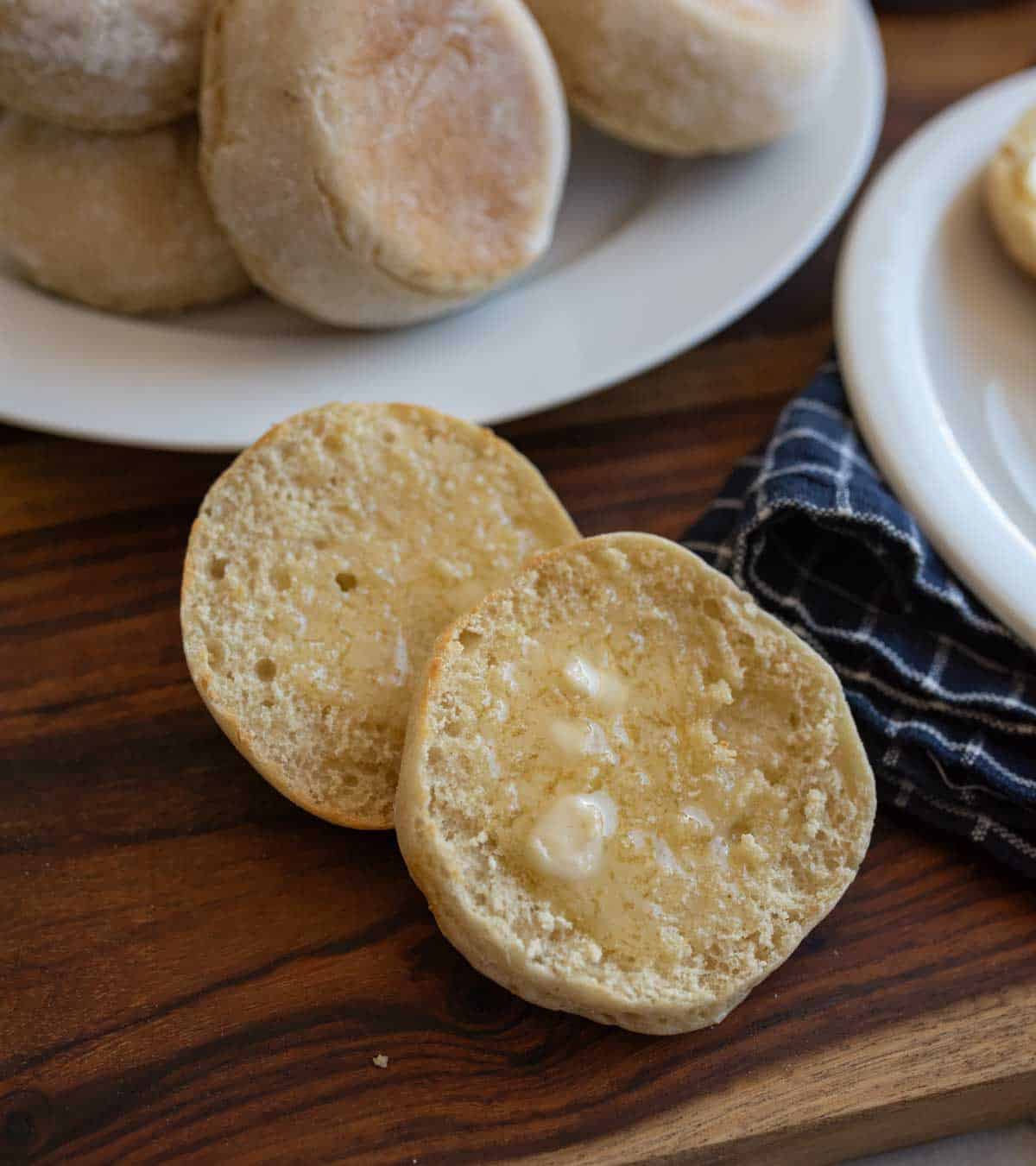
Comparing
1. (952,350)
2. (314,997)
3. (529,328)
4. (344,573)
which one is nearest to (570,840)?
(314,997)

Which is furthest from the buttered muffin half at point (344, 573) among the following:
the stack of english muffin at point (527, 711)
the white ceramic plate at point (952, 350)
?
the white ceramic plate at point (952, 350)

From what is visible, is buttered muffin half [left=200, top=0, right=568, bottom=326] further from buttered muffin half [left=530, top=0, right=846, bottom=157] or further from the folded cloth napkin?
the folded cloth napkin

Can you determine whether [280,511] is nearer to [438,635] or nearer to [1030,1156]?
[438,635]

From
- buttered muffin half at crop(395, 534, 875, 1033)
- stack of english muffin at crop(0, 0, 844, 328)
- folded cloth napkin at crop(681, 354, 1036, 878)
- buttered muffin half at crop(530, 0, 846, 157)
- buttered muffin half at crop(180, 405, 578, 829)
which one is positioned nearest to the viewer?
buttered muffin half at crop(395, 534, 875, 1033)

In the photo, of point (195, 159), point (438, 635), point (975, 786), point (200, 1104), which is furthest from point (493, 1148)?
point (195, 159)

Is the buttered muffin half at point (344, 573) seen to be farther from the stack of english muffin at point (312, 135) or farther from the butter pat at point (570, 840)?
the stack of english muffin at point (312, 135)

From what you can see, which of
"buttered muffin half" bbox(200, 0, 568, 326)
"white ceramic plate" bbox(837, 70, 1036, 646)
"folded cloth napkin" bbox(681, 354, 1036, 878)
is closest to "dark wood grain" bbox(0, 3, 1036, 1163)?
"folded cloth napkin" bbox(681, 354, 1036, 878)
